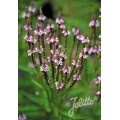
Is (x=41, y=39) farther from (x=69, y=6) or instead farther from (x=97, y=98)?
(x=97, y=98)

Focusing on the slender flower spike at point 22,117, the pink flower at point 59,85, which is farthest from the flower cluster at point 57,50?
the slender flower spike at point 22,117

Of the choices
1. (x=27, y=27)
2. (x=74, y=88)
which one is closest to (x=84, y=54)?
(x=74, y=88)

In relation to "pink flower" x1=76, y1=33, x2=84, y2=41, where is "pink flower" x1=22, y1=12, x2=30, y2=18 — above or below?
above

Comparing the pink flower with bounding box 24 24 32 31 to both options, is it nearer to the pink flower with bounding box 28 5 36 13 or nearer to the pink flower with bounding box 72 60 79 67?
the pink flower with bounding box 28 5 36 13

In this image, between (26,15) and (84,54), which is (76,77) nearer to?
(84,54)

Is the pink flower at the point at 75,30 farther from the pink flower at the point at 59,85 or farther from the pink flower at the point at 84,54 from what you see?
the pink flower at the point at 59,85

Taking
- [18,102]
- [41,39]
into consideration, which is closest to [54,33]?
[41,39]

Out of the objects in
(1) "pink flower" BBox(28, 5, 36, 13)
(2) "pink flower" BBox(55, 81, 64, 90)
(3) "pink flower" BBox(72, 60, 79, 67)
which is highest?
(1) "pink flower" BBox(28, 5, 36, 13)

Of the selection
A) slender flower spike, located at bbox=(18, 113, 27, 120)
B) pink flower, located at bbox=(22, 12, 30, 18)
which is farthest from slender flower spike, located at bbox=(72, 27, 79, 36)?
slender flower spike, located at bbox=(18, 113, 27, 120)
